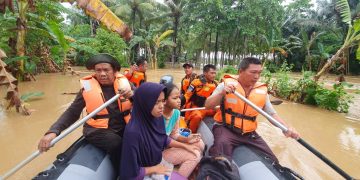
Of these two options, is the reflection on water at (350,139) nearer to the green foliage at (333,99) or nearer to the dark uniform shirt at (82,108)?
the green foliage at (333,99)

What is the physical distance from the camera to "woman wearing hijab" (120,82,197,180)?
1.96 m

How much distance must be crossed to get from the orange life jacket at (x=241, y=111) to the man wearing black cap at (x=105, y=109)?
1.07 meters

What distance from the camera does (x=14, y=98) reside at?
507 centimetres

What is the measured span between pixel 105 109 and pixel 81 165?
2.14 feet

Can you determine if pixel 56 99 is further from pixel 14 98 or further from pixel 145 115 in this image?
pixel 145 115

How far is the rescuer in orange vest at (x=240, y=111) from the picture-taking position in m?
2.89

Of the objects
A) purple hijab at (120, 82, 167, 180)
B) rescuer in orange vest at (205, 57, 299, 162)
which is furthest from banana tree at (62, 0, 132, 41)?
purple hijab at (120, 82, 167, 180)

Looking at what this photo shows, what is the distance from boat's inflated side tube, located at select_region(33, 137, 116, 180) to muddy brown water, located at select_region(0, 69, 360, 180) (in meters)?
1.42

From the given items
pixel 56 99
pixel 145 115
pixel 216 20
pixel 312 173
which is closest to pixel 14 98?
pixel 56 99

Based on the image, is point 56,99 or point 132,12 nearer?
point 56,99

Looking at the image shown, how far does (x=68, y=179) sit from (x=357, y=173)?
4.05 m

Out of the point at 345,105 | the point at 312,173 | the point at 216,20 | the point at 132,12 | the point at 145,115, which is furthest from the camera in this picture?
the point at 132,12

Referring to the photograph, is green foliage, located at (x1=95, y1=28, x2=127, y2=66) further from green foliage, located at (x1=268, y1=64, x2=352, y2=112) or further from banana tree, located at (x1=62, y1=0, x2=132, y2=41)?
green foliage, located at (x1=268, y1=64, x2=352, y2=112)

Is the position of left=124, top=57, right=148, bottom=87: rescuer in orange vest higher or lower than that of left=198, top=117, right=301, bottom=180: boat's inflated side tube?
higher
